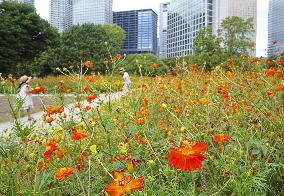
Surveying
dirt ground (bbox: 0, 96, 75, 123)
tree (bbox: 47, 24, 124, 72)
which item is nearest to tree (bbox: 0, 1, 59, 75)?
tree (bbox: 47, 24, 124, 72)

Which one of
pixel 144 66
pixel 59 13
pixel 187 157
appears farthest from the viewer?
pixel 59 13

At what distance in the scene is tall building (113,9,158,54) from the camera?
616 feet

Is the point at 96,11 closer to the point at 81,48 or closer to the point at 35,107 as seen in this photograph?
the point at 81,48

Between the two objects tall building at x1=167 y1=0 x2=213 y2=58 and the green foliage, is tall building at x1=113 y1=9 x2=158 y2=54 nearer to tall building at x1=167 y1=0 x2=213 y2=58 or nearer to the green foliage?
tall building at x1=167 y1=0 x2=213 y2=58

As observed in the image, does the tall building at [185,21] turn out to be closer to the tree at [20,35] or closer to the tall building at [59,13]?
the tall building at [59,13]

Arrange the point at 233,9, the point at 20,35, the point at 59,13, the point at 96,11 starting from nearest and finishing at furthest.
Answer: the point at 20,35 < the point at 233,9 < the point at 59,13 < the point at 96,11

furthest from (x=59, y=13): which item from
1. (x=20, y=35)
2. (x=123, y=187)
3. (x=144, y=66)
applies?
(x=123, y=187)

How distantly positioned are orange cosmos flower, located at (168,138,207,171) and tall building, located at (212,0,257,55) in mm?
115896

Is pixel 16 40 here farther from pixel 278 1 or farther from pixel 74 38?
pixel 278 1

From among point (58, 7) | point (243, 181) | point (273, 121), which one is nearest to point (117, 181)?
point (243, 181)

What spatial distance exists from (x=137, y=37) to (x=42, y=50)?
514 feet

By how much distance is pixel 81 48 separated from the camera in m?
40.2

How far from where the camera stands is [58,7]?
159m

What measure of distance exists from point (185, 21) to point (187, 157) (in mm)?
Answer: 135357
